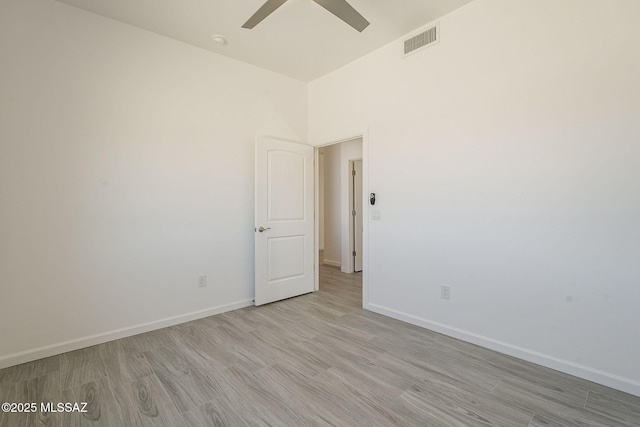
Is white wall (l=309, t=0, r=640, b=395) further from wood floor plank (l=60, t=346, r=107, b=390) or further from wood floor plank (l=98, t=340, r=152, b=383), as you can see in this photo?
wood floor plank (l=60, t=346, r=107, b=390)

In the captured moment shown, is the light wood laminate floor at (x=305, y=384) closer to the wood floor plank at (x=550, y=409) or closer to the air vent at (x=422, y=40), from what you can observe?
the wood floor plank at (x=550, y=409)

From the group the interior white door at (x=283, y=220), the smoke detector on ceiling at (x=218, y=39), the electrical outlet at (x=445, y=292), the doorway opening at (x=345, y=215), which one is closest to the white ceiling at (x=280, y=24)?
the smoke detector on ceiling at (x=218, y=39)

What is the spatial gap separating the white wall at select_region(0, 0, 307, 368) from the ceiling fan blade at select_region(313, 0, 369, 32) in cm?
182

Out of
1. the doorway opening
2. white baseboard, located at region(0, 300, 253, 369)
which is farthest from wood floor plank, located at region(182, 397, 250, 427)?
the doorway opening

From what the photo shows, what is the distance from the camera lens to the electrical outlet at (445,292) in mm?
2777

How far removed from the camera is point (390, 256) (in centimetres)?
325

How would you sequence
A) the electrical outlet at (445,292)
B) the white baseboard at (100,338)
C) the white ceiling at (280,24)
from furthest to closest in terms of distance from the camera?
the electrical outlet at (445,292) < the white ceiling at (280,24) < the white baseboard at (100,338)

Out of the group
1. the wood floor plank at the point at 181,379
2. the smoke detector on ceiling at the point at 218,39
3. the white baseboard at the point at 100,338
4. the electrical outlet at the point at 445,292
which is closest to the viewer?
the wood floor plank at the point at 181,379

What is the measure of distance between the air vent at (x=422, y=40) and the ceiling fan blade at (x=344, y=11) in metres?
1.01

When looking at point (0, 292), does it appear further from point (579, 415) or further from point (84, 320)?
point (579, 415)

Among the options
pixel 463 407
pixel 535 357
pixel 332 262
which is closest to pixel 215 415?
pixel 463 407

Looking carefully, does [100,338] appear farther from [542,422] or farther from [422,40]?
[422,40]

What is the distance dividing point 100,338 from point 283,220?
2.16 m

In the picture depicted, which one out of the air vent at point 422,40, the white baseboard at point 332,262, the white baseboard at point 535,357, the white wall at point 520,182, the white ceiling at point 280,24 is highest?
the white ceiling at point 280,24
